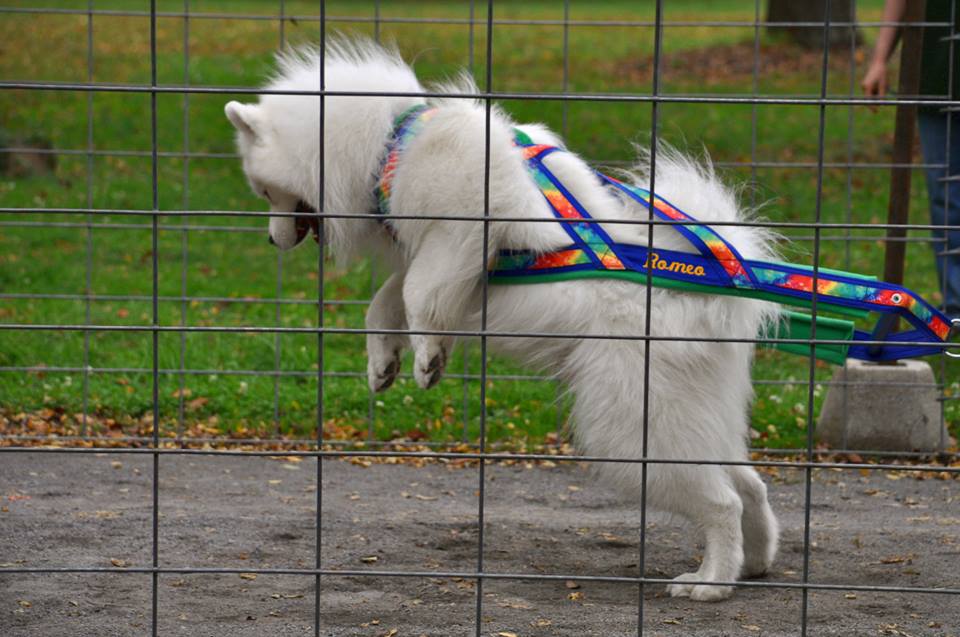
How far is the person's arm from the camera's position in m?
6.34

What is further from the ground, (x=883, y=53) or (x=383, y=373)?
(x=883, y=53)

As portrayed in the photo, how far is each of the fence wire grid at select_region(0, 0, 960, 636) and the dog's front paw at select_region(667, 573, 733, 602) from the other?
26 centimetres

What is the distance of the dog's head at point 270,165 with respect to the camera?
4.41 m

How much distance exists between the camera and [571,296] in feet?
13.5

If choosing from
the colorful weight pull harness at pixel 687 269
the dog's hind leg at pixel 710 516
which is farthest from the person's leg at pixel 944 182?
the dog's hind leg at pixel 710 516

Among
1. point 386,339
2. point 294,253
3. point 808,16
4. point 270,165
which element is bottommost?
point 386,339

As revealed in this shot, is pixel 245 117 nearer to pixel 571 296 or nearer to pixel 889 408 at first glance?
pixel 571 296

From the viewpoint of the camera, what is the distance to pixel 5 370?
6.45 m

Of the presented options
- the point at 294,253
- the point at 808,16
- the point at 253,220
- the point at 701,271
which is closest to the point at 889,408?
the point at 701,271

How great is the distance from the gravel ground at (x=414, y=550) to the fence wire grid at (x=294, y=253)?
0.11 m

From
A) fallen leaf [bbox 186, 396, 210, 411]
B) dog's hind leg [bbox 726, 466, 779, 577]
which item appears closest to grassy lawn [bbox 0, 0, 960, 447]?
fallen leaf [bbox 186, 396, 210, 411]

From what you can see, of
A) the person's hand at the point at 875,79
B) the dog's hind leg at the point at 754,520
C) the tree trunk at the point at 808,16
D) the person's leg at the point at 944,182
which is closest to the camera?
the dog's hind leg at the point at 754,520

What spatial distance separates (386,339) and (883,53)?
10.9ft

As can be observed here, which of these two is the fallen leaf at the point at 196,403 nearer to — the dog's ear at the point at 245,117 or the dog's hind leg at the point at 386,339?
the dog's hind leg at the point at 386,339
